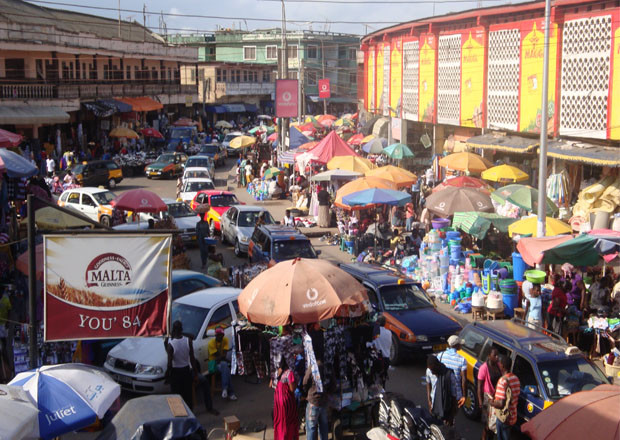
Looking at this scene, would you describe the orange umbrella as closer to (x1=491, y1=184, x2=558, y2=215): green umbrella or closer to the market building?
(x1=491, y1=184, x2=558, y2=215): green umbrella

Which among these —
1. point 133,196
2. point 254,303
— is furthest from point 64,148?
point 254,303

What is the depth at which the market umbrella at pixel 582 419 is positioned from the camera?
6789mm

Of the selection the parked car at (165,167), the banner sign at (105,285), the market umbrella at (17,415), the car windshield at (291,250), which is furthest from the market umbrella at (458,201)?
the parked car at (165,167)

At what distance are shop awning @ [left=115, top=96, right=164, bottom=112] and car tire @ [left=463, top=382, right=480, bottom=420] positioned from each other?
46.9 meters

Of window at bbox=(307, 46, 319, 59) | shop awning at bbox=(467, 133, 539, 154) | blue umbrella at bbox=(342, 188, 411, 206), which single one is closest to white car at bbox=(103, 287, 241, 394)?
blue umbrella at bbox=(342, 188, 411, 206)

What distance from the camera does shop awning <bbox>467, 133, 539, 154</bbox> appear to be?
25.1 meters

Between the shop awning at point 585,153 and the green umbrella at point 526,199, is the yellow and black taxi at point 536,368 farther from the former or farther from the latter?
the shop awning at point 585,153

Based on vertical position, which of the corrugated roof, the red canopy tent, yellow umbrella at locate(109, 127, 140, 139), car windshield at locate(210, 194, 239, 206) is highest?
the corrugated roof

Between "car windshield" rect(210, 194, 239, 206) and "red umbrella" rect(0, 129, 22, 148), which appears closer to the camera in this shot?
"red umbrella" rect(0, 129, 22, 148)

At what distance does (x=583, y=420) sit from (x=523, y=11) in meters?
22.5

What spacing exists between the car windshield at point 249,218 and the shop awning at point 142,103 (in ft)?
111

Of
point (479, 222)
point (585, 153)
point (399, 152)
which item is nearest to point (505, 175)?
point (585, 153)

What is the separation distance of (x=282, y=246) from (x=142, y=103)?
4170 centimetres

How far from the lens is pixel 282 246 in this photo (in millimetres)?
18641
